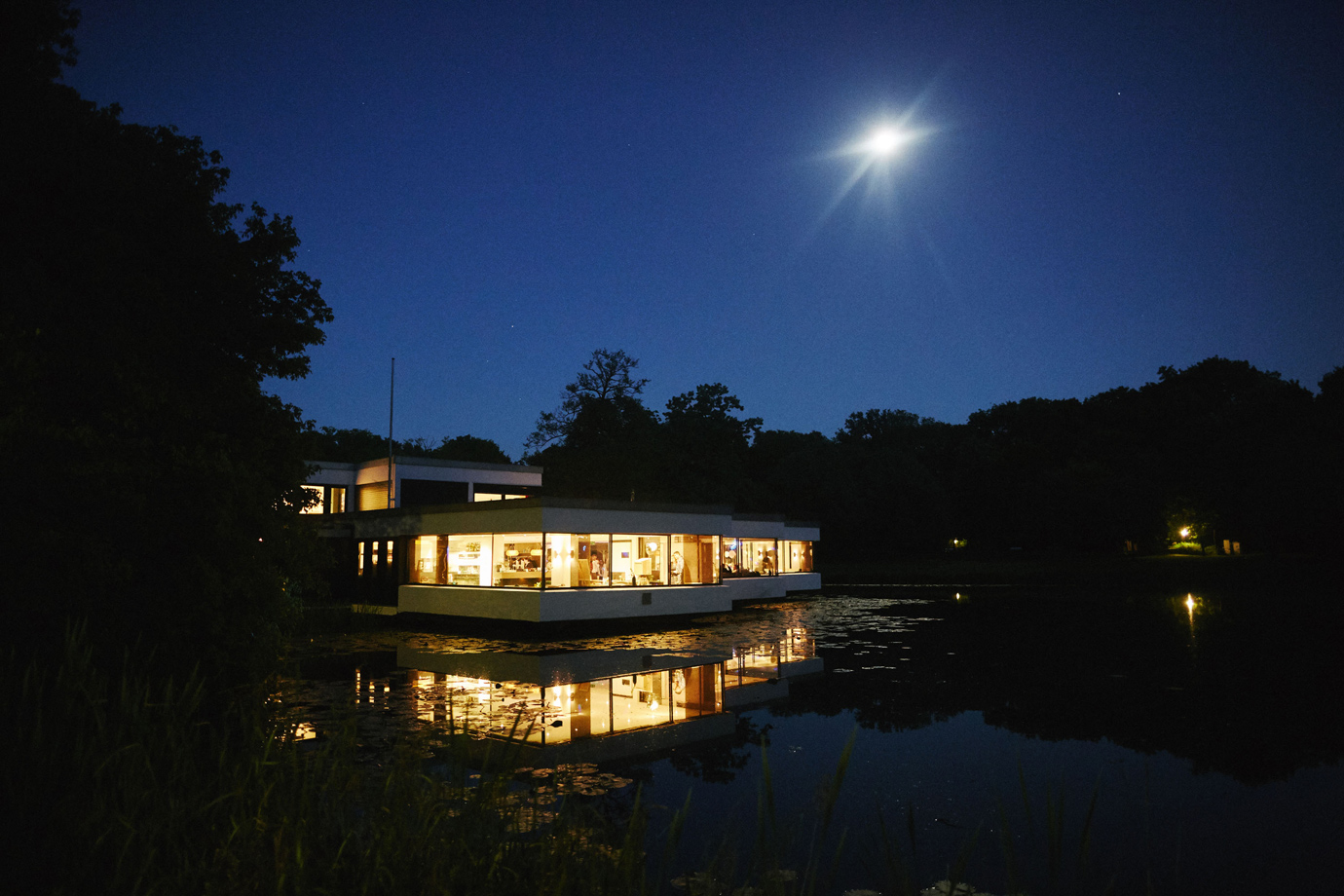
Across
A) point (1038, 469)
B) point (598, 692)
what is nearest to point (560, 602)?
point (598, 692)

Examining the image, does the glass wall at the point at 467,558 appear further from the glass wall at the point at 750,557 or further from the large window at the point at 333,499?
the large window at the point at 333,499

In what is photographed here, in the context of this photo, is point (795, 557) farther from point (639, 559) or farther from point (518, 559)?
point (518, 559)

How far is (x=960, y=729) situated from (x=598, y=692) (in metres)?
4.27

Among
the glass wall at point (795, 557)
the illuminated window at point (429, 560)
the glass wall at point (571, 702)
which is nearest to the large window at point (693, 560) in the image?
the illuminated window at point (429, 560)

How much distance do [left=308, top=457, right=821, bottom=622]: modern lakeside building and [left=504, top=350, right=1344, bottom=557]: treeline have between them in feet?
55.6

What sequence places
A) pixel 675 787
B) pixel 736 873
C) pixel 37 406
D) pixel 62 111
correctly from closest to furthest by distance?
pixel 736 873 < pixel 675 787 < pixel 37 406 < pixel 62 111

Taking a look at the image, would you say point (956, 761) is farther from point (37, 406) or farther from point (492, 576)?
point (492, 576)

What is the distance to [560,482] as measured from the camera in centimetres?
4725

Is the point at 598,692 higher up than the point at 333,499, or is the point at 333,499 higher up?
the point at 333,499

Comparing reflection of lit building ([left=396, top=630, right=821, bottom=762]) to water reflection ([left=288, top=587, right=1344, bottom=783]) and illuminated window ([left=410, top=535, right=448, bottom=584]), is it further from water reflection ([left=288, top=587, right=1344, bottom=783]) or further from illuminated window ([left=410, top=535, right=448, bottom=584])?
illuminated window ([left=410, top=535, right=448, bottom=584])

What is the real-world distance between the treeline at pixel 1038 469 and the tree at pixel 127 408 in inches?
1226

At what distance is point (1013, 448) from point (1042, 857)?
67296mm

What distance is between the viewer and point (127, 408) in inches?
287

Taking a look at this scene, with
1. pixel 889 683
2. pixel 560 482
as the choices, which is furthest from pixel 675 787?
pixel 560 482
